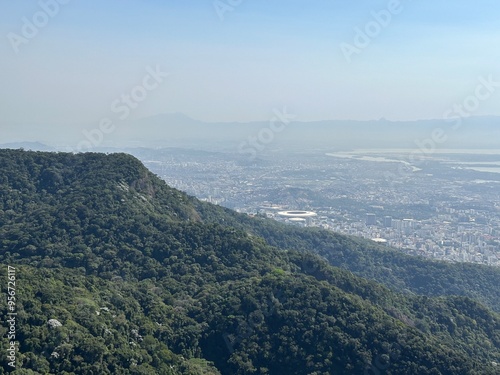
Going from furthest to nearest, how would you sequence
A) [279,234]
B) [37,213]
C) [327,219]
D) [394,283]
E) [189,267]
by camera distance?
[327,219] < [279,234] < [394,283] < [37,213] < [189,267]

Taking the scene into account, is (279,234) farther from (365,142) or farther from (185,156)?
(365,142)

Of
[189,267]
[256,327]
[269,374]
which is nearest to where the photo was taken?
[269,374]

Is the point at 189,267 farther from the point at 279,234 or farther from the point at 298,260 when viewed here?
the point at 279,234

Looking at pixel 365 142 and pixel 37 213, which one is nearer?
pixel 37 213

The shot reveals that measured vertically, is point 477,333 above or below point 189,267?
below

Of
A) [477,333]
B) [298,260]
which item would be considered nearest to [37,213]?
[298,260]

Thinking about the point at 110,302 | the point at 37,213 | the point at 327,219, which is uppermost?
the point at 37,213

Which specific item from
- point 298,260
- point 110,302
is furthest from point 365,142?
point 110,302
